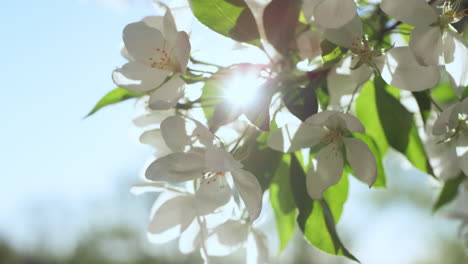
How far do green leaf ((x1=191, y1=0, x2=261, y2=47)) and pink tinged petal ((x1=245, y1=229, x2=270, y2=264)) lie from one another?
339mm

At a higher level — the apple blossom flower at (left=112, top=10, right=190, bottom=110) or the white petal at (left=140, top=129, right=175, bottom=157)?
the apple blossom flower at (left=112, top=10, right=190, bottom=110)

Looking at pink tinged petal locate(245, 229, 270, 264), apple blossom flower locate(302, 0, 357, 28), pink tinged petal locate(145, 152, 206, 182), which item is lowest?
pink tinged petal locate(245, 229, 270, 264)

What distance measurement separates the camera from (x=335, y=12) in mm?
545

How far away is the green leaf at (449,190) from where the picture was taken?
89 centimetres

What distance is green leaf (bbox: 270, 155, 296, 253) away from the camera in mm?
791

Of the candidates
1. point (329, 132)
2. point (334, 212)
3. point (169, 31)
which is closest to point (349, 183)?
point (334, 212)

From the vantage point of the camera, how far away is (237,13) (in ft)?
2.11

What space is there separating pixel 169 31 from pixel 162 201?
0.30 m

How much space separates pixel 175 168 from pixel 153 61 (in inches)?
6.3

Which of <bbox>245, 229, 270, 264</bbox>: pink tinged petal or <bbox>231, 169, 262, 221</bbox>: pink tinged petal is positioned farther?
<bbox>245, 229, 270, 264</bbox>: pink tinged petal

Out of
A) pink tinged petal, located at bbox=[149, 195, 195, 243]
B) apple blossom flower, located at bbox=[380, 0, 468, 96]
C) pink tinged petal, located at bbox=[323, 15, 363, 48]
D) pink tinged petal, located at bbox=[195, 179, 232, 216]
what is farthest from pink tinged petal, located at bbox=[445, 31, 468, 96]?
pink tinged petal, located at bbox=[149, 195, 195, 243]

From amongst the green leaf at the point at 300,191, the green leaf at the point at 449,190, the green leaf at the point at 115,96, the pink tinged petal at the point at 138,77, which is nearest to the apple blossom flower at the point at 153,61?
A: the pink tinged petal at the point at 138,77

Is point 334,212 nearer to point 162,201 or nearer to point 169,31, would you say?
point 162,201

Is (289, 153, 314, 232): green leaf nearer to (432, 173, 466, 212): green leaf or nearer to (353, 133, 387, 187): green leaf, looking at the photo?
(353, 133, 387, 187): green leaf
